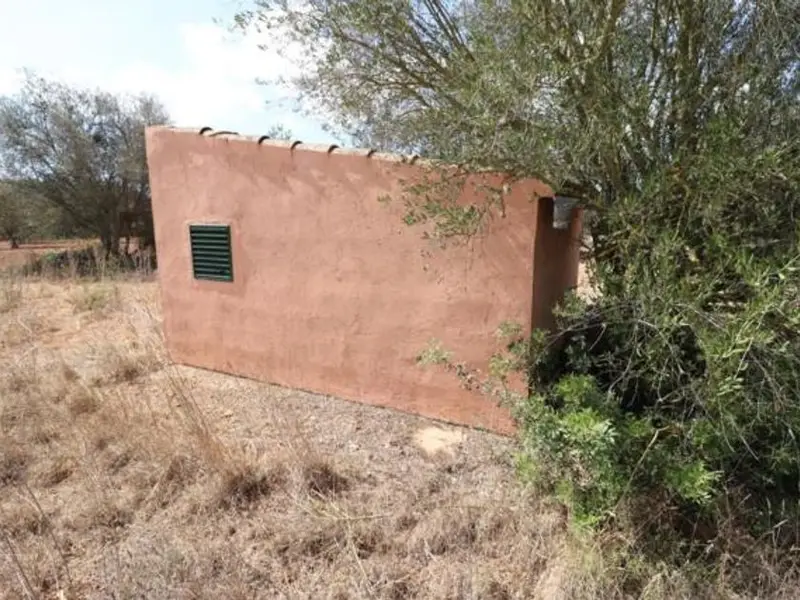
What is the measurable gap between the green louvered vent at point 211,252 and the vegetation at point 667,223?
10.9ft

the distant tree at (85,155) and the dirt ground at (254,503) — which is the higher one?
the distant tree at (85,155)

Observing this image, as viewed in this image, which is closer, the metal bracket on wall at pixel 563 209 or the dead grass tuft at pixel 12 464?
the metal bracket on wall at pixel 563 209

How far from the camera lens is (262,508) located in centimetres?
418

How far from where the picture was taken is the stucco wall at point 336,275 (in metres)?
5.20

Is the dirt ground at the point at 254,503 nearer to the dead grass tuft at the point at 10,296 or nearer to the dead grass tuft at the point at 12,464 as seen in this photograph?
the dead grass tuft at the point at 12,464

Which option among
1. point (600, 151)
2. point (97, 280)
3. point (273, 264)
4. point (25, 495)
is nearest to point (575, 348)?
point (600, 151)

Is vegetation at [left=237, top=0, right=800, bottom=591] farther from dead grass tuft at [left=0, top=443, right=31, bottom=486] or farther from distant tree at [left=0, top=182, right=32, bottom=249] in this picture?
distant tree at [left=0, top=182, right=32, bottom=249]

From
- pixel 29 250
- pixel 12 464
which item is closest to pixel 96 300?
pixel 12 464

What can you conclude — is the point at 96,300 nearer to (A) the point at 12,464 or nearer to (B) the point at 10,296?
(B) the point at 10,296

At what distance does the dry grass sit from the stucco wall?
0.47 m

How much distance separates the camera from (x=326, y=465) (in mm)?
4559

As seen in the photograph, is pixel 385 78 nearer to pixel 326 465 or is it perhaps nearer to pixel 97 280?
pixel 326 465

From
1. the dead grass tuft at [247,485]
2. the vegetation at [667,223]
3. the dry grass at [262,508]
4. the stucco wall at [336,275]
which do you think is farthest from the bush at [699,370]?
the dead grass tuft at [247,485]

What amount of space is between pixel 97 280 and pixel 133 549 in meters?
12.4
